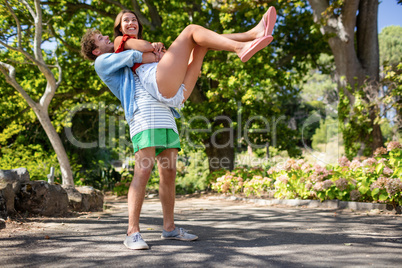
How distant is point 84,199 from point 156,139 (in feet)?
11.3

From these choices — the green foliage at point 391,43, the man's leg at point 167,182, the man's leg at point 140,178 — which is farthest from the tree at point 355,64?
the green foliage at point 391,43

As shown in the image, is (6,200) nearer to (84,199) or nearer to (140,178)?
(84,199)

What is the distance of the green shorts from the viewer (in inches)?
103

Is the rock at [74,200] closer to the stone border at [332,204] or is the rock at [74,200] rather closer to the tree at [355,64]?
the stone border at [332,204]

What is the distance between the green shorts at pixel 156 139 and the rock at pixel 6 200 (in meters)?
2.10

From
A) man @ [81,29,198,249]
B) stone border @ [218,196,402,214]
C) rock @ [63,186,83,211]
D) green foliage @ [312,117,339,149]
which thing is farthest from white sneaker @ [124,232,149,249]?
green foliage @ [312,117,339,149]

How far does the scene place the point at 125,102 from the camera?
Answer: 2719 millimetres

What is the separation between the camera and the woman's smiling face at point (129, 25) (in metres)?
2.86

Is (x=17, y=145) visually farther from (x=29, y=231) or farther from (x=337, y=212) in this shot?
(x=337, y=212)

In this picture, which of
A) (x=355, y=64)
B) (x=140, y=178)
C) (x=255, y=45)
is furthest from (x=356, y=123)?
(x=140, y=178)

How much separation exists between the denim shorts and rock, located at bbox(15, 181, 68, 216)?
2.70m

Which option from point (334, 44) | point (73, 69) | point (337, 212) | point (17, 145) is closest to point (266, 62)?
point (334, 44)

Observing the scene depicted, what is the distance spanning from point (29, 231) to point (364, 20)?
9.50m

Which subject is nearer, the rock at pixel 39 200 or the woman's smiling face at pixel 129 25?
the woman's smiling face at pixel 129 25
